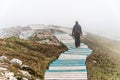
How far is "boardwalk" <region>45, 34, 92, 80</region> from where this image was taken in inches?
938

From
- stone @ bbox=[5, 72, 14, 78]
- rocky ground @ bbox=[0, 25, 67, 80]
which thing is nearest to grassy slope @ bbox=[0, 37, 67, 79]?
rocky ground @ bbox=[0, 25, 67, 80]

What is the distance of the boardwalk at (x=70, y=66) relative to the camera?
2383cm

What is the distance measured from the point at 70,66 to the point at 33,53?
14.2 ft

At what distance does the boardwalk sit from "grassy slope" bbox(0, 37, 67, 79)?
1.94 feet

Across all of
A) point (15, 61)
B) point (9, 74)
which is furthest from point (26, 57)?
point (9, 74)

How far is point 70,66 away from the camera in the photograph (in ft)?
87.2

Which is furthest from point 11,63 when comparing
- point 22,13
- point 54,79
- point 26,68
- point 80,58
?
point 22,13

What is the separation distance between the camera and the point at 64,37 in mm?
41531

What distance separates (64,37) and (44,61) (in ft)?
45.6

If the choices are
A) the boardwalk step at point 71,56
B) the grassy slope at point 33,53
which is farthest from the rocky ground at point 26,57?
the boardwalk step at point 71,56

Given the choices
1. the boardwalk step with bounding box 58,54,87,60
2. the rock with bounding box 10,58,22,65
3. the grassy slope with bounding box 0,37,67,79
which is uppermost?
the rock with bounding box 10,58,22,65

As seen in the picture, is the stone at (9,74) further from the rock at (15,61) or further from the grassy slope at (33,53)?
the rock at (15,61)

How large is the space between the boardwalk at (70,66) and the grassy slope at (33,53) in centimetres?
59

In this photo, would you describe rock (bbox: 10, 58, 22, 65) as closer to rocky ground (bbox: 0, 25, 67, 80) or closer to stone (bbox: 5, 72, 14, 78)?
rocky ground (bbox: 0, 25, 67, 80)
